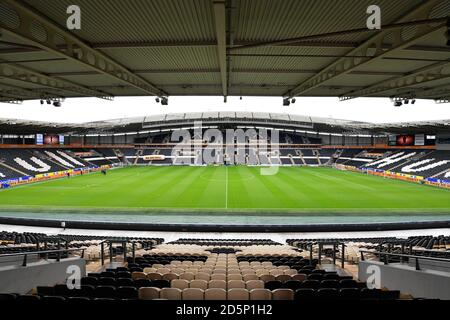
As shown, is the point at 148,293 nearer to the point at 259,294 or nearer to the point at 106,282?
the point at 106,282

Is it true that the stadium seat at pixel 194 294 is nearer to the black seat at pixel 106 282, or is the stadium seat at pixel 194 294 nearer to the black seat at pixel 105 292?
the black seat at pixel 105 292

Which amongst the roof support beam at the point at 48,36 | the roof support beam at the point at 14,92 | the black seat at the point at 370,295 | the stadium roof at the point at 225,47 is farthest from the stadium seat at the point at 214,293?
the roof support beam at the point at 14,92

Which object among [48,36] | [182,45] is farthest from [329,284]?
[48,36]

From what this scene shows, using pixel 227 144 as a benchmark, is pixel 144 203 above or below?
below

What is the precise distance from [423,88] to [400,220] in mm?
10359

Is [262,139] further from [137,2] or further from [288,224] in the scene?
[137,2]

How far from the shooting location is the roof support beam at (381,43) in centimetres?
793

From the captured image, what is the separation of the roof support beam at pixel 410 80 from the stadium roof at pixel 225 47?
6 cm

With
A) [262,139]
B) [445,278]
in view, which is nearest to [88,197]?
[445,278]

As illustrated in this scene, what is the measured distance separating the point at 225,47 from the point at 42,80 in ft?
37.9

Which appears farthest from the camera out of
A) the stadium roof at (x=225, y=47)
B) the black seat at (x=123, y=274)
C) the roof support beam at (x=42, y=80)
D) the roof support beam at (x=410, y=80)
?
the roof support beam at (x=42, y=80)

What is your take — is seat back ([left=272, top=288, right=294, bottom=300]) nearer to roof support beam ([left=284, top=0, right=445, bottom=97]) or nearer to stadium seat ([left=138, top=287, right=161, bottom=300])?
stadium seat ([left=138, top=287, right=161, bottom=300])

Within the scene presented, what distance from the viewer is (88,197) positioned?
30.5 m

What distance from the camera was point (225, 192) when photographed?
33562 millimetres
